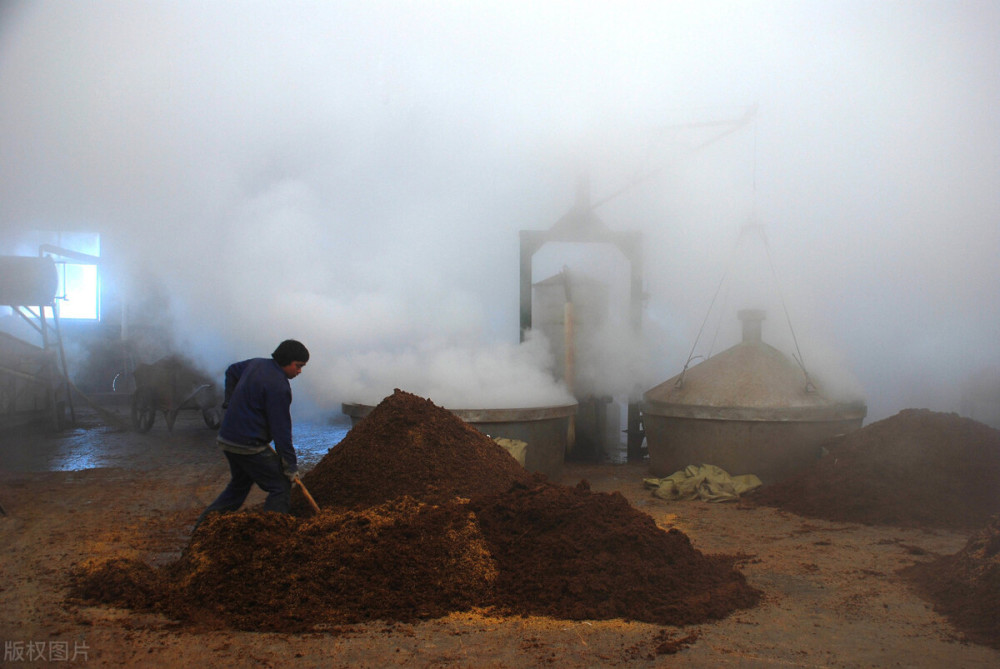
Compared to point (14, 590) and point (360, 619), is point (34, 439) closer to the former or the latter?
point (14, 590)

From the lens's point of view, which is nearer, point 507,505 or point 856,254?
point 507,505

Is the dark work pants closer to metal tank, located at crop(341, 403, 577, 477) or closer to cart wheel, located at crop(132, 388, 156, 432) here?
metal tank, located at crop(341, 403, 577, 477)

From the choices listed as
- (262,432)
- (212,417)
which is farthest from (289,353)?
(212,417)

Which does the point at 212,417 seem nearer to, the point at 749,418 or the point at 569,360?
the point at 569,360

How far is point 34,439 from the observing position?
10195 millimetres

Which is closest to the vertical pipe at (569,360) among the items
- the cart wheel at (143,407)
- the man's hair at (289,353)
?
the man's hair at (289,353)

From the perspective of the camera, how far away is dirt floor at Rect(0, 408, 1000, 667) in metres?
2.87

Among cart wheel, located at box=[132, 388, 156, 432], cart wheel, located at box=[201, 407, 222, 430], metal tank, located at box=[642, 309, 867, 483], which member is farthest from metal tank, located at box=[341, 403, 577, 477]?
cart wheel, located at box=[132, 388, 156, 432]

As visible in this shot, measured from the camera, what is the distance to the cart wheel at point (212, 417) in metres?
11.1

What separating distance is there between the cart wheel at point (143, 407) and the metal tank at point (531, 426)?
614 cm

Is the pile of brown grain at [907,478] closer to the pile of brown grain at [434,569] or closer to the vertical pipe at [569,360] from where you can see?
the pile of brown grain at [434,569]

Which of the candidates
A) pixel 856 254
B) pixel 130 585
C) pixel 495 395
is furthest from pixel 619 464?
pixel 130 585

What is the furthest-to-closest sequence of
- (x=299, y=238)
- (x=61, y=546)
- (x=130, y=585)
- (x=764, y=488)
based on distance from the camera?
(x=299, y=238) < (x=764, y=488) < (x=61, y=546) < (x=130, y=585)

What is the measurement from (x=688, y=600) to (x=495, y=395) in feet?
12.3
